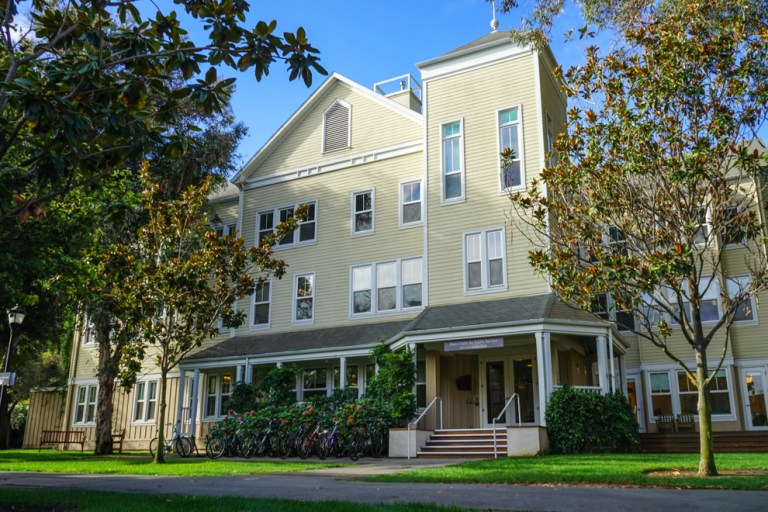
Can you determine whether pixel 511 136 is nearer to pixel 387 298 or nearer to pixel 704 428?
pixel 387 298

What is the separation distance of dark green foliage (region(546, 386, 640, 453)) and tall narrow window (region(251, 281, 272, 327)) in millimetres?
11656

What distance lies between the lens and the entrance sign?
16375 mm

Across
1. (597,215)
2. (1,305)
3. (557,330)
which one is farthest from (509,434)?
(1,305)

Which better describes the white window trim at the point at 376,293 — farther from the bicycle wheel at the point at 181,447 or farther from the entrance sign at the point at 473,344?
the bicycle wheel at the point at 181,447

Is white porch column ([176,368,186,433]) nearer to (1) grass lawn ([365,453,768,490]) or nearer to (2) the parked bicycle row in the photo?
(2) the parked bicycle row

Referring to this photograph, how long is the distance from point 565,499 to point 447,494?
4.87ft

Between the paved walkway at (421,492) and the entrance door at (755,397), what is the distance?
13.7m

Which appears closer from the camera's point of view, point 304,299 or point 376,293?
point 376,293

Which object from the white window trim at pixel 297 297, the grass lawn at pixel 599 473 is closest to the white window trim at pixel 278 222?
the white window trim at pixel 297 297

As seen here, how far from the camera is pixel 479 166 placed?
2008cm

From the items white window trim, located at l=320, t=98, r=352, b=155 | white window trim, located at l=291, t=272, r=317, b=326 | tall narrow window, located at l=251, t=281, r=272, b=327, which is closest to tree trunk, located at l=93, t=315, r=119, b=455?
tall narrow window, located at l=251, t=281, r=272, b=327

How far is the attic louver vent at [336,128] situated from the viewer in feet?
79.1

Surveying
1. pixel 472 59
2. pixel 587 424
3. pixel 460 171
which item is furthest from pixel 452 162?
pixel 587 424

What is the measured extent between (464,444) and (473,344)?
8.01 ft
